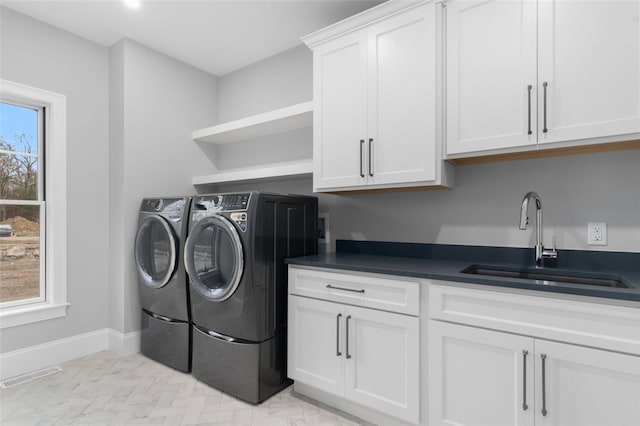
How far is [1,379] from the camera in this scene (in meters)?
2.30

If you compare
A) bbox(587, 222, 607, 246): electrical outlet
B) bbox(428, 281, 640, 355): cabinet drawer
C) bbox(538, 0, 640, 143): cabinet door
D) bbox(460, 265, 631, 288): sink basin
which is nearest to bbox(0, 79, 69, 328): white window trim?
bbox(428, 281, 640, 355): cabinet drawer

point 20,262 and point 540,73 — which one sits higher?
point 540,73

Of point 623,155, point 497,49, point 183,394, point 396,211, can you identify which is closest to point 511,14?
point 497,49

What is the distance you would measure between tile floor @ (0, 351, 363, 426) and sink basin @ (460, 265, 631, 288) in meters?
1.13

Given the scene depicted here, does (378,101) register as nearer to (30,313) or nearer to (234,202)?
(234,202)

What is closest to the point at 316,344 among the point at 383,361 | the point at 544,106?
the point at 383,361

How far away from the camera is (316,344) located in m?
1.97

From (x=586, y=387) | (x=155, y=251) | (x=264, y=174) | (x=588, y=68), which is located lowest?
(x=586, y=387)

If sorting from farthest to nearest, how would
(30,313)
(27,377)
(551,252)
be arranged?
(30,313) → (27,377) → (551,252)

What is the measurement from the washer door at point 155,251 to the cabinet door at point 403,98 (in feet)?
5.16

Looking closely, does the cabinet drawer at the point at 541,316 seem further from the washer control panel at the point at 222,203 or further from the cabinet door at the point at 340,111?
the washer control panel at the point at 222,203

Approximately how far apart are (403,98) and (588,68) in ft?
2.72

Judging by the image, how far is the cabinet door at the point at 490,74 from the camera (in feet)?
5.22

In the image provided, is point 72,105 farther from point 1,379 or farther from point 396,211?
point 396,211
